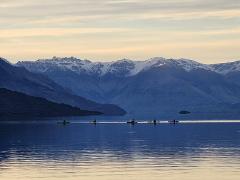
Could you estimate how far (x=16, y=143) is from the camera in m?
166

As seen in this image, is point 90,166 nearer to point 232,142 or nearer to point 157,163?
point 157,163

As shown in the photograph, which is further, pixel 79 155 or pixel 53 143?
pixel 53 143

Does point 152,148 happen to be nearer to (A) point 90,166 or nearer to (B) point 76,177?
(A) point 90,166

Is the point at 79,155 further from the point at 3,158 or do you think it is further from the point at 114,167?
the point at 114,167

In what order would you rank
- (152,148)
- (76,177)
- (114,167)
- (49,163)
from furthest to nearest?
(152,148) → (49,163) → (114,167) → (76,177)

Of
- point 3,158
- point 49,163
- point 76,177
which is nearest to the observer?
point 76,177

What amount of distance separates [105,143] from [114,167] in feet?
187

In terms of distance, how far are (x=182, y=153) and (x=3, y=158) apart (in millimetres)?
28978

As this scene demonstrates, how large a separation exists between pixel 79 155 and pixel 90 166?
1978 centimetres

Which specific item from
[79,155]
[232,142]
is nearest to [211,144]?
[232,142]

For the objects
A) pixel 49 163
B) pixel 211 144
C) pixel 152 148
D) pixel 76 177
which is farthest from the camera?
pixel 211 144

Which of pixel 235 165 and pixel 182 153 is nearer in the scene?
pixel 235 165

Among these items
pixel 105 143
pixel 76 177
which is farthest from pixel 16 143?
pixel 76 177

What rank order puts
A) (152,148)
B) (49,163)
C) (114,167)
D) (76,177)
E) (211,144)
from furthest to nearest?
(211,144)
(152,148)
(49,163)
(114,167)
(76,177)
